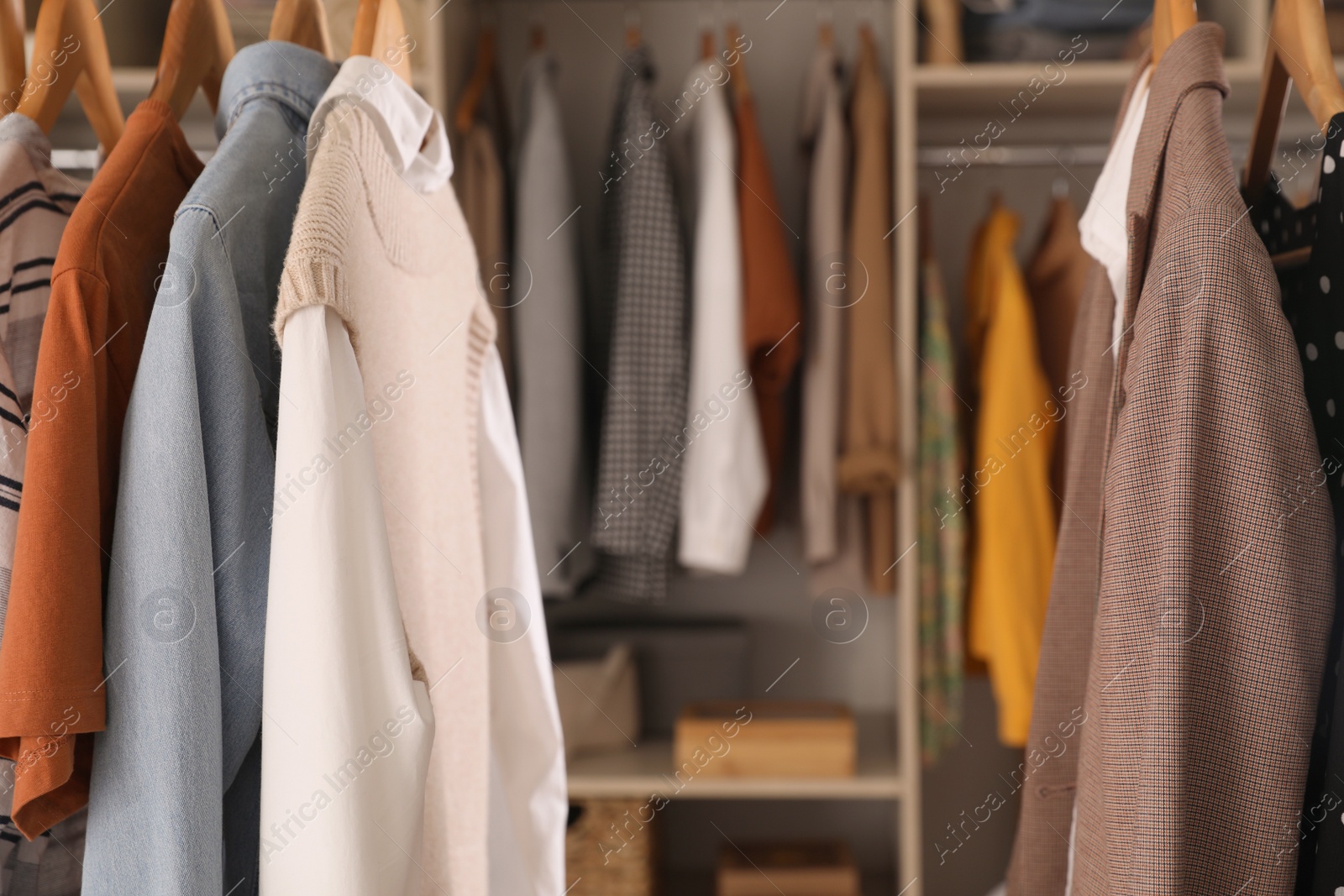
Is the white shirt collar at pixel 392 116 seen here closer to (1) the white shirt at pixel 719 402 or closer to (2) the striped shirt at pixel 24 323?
(2) the striped shirt at pixel 24 323

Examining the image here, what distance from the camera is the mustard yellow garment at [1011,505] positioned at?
4.43 feet

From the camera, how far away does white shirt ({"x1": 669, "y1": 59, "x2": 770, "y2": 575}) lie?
1385 millimetres

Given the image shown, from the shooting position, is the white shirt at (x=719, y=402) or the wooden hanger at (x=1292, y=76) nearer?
the wooden hanger at (x=1292, y=76)

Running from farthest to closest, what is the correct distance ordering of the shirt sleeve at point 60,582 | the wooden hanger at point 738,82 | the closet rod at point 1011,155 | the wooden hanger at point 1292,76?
the closet rod at point 1011,155 → the wooden hanger at point 738,82 → the wooden hanger at point 1292,76 → the shirt sleeve at point 60,582

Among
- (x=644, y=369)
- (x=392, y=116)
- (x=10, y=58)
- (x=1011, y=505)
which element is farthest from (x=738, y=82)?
(x=10, y=58)

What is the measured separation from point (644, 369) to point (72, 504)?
92cm

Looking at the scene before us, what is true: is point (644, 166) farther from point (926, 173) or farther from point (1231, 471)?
point (1231, 471)

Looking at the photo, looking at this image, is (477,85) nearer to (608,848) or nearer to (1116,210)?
(1116,210)

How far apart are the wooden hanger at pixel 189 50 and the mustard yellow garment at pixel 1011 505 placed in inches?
42.6

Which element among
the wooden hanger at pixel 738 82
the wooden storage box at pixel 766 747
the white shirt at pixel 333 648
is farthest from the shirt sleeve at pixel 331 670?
the wooden hanger at pixel 738 82

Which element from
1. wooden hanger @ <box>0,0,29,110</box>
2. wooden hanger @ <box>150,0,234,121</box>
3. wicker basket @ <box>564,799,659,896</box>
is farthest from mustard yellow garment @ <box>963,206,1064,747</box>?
wooden hanger @ <box>0,0,29,110</box>

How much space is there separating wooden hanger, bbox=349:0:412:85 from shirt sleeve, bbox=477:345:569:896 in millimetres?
263

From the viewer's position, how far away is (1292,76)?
0.71 m

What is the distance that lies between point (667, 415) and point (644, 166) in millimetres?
369
